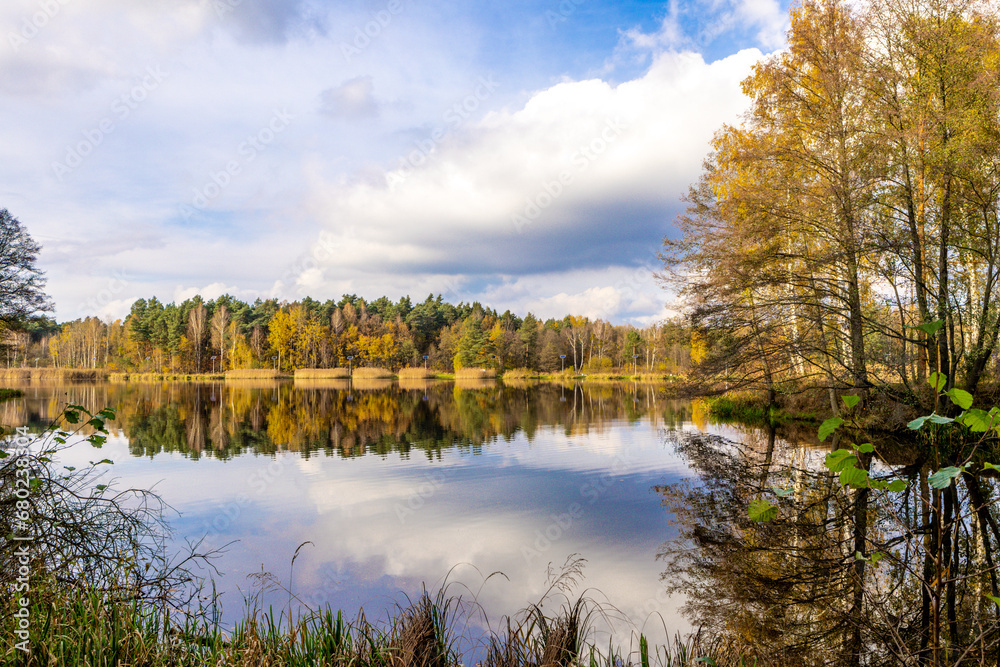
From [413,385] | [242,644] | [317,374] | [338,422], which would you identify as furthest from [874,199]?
[317,374]

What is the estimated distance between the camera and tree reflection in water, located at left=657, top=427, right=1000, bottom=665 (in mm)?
4293

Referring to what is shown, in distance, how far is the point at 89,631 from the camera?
350 cm

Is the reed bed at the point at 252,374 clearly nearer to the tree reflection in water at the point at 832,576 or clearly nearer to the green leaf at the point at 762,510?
the tree reflection in water at the point at 832,576

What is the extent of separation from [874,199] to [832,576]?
1064 centimetres

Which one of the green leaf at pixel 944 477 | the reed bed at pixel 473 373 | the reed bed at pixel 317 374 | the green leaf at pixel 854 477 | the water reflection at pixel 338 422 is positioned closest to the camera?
the green leaf at pixel 944 477

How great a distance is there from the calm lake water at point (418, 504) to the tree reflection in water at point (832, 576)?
50 cm

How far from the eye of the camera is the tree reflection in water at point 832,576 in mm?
4293

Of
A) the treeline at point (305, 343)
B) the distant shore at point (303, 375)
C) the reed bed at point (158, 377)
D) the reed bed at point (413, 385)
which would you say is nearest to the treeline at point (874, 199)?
the reed bed at point (413, 385)

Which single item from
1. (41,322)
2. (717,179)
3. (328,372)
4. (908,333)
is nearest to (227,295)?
(328,372)

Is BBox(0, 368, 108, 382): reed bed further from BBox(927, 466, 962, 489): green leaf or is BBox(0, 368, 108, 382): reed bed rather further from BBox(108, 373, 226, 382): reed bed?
BBox(927, 466, 962, 489): green leaf

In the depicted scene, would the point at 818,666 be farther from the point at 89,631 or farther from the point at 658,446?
the point at 658,446

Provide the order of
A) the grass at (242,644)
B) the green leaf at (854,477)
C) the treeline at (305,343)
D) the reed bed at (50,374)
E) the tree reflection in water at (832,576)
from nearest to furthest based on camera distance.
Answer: the green leaf at (854,477) < the grass at (242,644) < the tree reflection in water at (832,576) < the reed bed at (50,374) < the treeline at (305,343)

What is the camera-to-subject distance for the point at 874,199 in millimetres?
12820

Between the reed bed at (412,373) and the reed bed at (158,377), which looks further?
the reed bed at (412,373)
